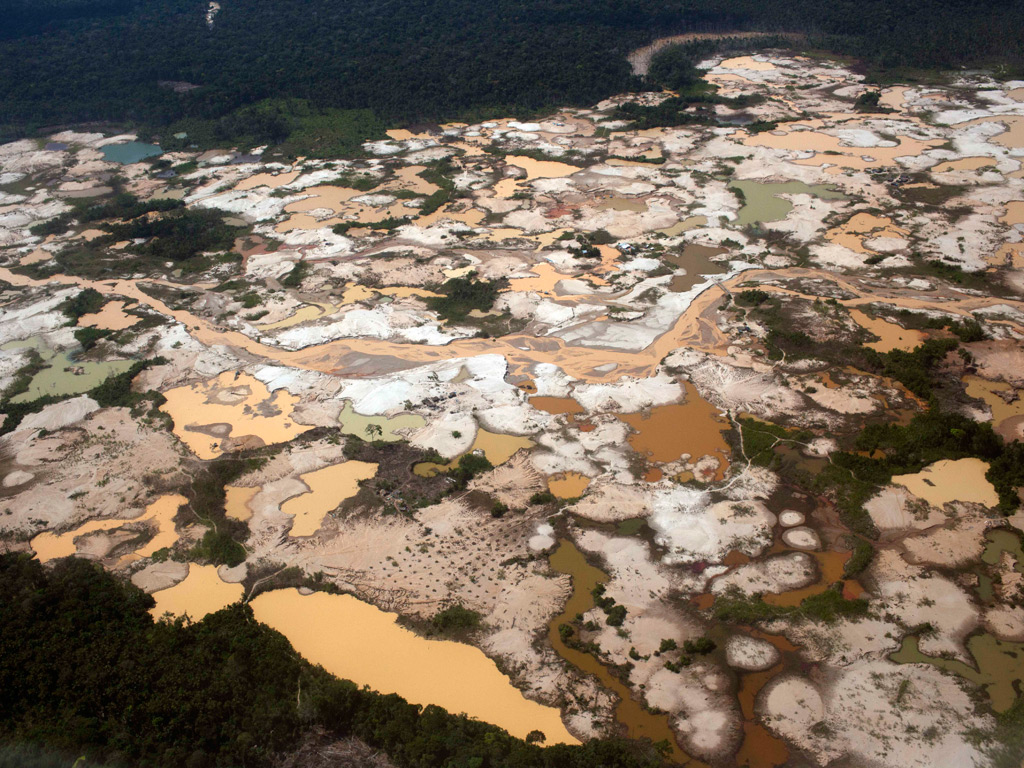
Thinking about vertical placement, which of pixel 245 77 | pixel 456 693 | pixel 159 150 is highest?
pixel 245 77

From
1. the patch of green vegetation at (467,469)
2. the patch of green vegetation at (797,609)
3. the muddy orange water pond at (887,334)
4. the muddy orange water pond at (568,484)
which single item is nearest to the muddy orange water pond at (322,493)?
the patch of green vegetation at (467,469)

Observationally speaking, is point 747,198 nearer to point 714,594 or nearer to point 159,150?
point 714,594

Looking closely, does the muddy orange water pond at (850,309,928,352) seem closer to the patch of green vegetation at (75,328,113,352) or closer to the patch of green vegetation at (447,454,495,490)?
the patch of green vegetation at (447,454,495,490)

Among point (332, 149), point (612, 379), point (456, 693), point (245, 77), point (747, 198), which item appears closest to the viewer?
point (456, 693)

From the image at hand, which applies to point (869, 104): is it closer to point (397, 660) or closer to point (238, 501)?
point (238, 501)

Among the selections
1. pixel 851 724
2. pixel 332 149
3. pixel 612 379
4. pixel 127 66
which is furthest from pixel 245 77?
pixel 851 724

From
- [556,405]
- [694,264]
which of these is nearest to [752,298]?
[694,264]

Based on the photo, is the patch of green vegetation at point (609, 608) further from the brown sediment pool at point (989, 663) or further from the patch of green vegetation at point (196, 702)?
the brown sediment pool at point (989, 663)
